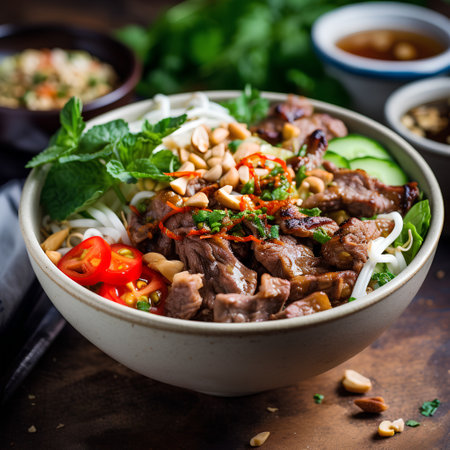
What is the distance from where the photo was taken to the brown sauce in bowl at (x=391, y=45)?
553 centimetres

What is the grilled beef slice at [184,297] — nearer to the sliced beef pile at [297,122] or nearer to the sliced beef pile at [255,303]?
the sliced beef pile at [255,303]

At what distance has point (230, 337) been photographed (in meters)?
2.49

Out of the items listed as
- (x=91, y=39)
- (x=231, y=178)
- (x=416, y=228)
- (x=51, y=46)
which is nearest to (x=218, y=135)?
(x=231, y=178)

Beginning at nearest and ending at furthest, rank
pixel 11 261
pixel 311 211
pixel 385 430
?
pixel 385 430, pixel 311 211, pixel 11 261

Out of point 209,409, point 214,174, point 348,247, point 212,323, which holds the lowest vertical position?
point 209,409

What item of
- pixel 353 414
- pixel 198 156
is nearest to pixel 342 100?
pixel 198 156

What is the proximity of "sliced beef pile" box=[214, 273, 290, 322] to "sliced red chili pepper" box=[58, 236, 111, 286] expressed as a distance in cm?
65

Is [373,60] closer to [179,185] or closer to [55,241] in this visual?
[179,185]

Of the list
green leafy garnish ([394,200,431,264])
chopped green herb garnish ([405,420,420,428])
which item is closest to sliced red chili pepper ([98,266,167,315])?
green leafy garnish ([394,200,431,264])

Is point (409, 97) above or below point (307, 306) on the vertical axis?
above

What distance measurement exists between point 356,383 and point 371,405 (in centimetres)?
15

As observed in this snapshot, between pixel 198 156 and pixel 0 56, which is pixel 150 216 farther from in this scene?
pixel 0 56

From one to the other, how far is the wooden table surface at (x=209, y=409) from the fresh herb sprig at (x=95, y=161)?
89 centimetres

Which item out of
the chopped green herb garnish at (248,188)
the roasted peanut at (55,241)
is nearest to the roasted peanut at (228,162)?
the chopped green herb garnish at (248,188)
